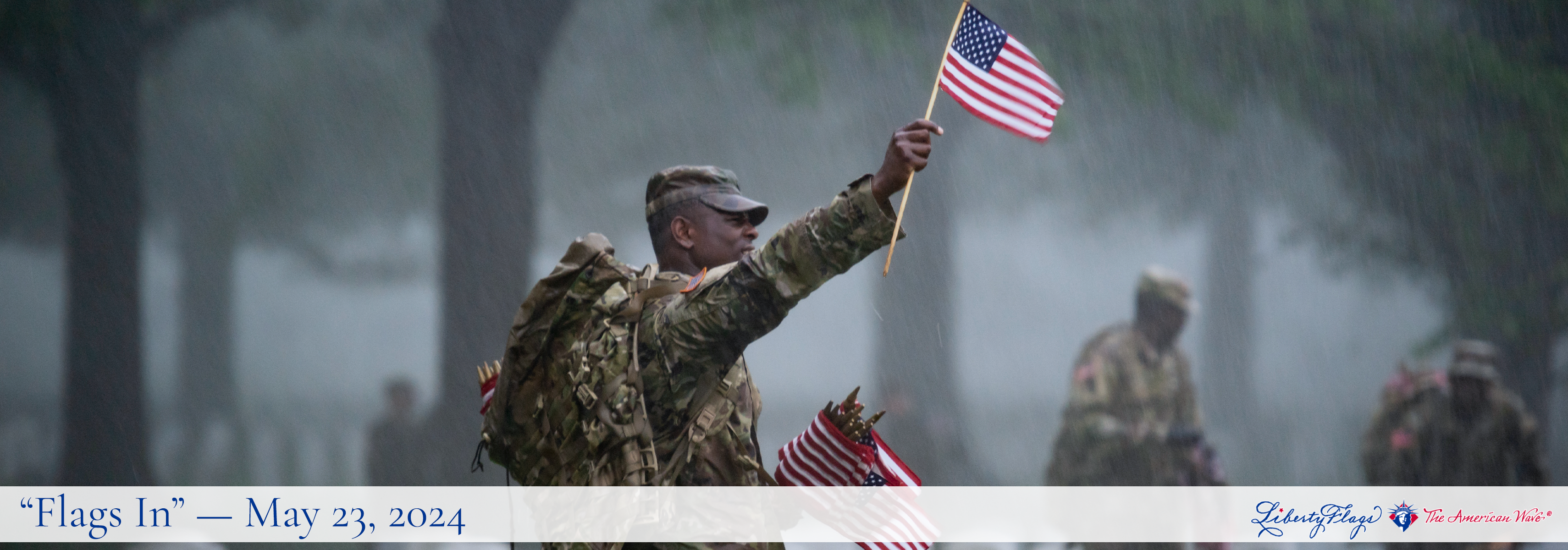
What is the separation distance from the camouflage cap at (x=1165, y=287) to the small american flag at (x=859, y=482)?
3401mm

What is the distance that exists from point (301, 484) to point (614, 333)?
186 inches

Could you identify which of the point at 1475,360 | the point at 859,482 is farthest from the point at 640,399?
the point at 1475,360

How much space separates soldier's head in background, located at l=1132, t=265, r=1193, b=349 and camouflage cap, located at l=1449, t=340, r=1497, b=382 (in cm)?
159

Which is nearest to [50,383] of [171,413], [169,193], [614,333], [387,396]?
[171,413]

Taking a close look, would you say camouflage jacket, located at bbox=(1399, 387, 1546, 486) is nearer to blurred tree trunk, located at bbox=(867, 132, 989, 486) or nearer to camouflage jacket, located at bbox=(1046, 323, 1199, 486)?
camouflage jacket, located at bbox=(1046, 323, 1199, 486)

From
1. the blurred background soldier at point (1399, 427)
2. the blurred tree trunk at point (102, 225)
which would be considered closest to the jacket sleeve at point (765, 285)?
the blurred tree trunk at point (102, 225)

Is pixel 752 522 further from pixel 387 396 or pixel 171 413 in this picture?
pixel 171 413

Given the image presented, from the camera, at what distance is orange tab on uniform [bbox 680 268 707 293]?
284 cm

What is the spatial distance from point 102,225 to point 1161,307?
19.4ft

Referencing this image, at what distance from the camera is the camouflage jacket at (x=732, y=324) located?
253cm

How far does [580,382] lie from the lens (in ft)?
9.39

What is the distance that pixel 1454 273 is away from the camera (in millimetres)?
7285

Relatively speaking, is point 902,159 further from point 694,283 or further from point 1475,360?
point 1475,360

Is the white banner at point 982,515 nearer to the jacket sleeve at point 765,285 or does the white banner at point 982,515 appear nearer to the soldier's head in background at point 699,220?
the soldier's head in background at point 699,220
